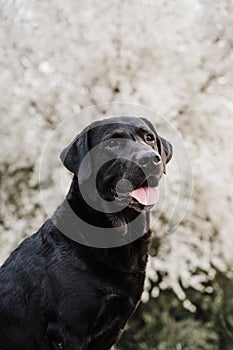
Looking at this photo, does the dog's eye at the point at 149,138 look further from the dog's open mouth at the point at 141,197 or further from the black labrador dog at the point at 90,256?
the dog's open mouth at the point at 141,197

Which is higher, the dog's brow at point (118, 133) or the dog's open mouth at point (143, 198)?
the dog's brow at point (118, 133)

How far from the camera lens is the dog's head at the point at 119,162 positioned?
3189mm

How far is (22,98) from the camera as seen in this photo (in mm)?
8750

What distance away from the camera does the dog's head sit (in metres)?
3.19

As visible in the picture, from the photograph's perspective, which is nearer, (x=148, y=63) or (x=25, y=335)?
(x=25, y=335)

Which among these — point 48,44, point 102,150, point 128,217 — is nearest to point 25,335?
point 128,217

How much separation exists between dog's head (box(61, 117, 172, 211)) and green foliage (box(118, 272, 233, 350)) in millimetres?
5277

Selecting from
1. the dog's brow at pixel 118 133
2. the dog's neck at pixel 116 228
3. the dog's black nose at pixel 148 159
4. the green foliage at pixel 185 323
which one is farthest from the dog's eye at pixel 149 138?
the green foliage at pixel 185 323

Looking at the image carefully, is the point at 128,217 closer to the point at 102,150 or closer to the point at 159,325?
the point at 102,150

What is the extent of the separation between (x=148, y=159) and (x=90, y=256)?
0.55 metres

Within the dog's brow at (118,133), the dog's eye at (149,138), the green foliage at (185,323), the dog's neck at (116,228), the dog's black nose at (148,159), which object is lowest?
the green foliage at (185,323)

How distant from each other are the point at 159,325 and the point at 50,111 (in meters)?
3.20

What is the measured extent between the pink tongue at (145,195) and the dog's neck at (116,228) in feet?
0.51

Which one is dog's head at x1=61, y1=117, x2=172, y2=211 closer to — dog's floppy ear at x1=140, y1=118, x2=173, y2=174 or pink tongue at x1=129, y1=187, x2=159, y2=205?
pink tongue at x1=129, y1=187, x2=159, y2=205
